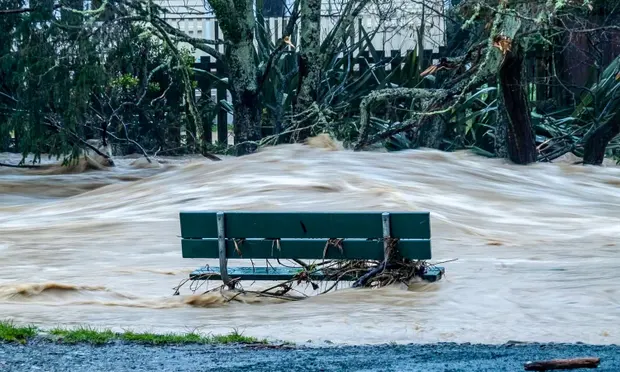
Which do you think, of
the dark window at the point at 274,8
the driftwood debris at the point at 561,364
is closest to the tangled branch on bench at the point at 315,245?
the driftwood debris at the point at 561,364

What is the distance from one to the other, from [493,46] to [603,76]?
380 cm

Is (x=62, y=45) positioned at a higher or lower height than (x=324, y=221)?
higher

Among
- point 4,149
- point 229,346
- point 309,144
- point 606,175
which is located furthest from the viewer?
point 4,149

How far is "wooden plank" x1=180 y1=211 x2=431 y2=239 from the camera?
7.25 meters

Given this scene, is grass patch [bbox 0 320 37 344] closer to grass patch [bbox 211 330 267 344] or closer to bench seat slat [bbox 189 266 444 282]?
grass patch [bbox 211 330 267 344]

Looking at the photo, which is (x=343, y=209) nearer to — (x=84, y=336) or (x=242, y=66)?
(x=84, y=336)

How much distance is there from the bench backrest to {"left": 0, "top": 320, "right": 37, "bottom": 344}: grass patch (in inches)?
63.6

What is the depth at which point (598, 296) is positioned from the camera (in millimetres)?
7379

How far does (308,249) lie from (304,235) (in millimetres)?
108

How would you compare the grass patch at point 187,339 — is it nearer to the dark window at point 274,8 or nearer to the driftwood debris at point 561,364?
the driftwood debris at point 561,364

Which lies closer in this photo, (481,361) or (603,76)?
(481,361)

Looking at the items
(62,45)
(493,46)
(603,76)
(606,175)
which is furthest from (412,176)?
(62,45)

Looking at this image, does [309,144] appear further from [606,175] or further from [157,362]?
[157,362]

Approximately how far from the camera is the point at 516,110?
14.4 m
